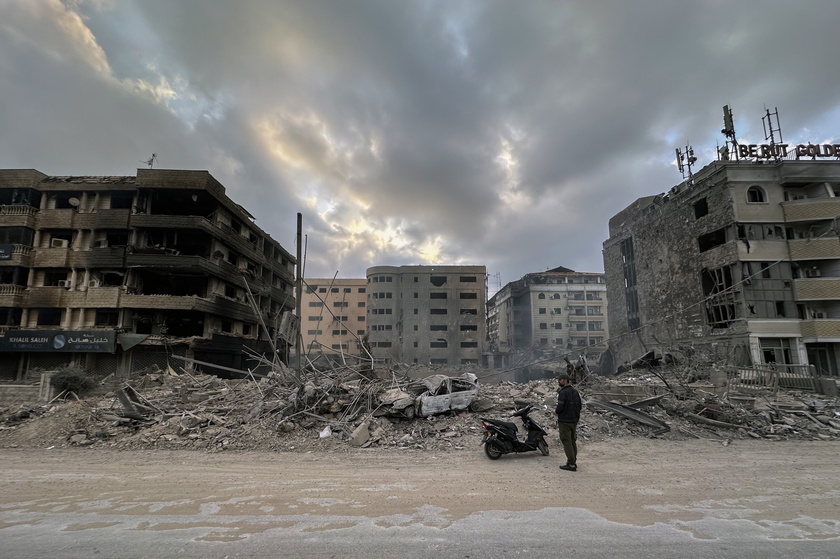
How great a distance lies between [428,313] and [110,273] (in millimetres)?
45226

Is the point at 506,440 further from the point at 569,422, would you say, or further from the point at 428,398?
the point at 428,398

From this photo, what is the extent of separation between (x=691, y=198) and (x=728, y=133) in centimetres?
562

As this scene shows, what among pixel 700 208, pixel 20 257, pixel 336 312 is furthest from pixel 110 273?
pixel 336 312

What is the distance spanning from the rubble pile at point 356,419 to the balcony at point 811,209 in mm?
18807

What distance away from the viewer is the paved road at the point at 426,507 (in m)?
4.01

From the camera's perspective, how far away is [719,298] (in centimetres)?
2580

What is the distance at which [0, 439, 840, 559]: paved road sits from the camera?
158 inches

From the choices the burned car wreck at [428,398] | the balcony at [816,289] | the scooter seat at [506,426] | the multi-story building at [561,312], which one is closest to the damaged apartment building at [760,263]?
the balcony at [816,289]

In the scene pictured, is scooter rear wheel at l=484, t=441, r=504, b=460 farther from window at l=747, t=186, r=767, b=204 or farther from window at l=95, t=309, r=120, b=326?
window at l=95, t=309, r=120, b=326

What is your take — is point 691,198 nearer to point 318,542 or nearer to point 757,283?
point 757,283

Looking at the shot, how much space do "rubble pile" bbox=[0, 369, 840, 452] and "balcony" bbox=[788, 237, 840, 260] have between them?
17.0 meters

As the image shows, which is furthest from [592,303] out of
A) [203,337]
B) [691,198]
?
[203,337]

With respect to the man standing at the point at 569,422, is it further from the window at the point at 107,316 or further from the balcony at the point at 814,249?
the window at the point at 107,316

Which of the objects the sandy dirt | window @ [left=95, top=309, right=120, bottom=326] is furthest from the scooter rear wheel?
window @ [left=95, top=309, right=120, bottom=326]
